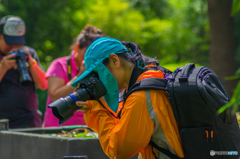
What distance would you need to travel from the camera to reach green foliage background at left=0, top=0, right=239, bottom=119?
13109 millimetres

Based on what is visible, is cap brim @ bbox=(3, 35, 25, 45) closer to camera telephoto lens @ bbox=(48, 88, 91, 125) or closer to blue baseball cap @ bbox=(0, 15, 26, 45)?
blue baseball cap @ bbox=(0, 15, 26, 45)

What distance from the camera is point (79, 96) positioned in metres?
2.38

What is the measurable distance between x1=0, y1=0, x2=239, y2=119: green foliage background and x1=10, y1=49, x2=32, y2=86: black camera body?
3336 millimetres

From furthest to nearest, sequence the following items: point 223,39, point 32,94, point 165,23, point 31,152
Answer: point 165,23
point 223,39
point 32,94
point 31,152

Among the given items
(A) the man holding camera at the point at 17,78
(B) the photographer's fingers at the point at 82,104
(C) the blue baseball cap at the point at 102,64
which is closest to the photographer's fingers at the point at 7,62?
(A) the man holding camera at the point at 17,78

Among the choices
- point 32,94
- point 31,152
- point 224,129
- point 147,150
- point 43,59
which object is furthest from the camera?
point 43,59

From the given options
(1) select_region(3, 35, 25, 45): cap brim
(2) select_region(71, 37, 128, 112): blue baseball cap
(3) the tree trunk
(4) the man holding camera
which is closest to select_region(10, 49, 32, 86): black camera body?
(4) the man holding camera

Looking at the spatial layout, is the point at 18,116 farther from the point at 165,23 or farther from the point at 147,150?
the point at 165,23

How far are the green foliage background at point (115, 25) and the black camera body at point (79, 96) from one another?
543 centimetres

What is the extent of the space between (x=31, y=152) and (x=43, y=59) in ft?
40.4

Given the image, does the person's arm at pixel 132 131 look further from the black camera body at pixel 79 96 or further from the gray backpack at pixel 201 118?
the black camera body at pixel 79 96

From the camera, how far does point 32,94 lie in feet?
15.0

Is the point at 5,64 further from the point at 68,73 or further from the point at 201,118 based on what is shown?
the point at 201,118

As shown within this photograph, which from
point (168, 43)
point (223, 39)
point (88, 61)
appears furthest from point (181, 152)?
point (168, 43)
